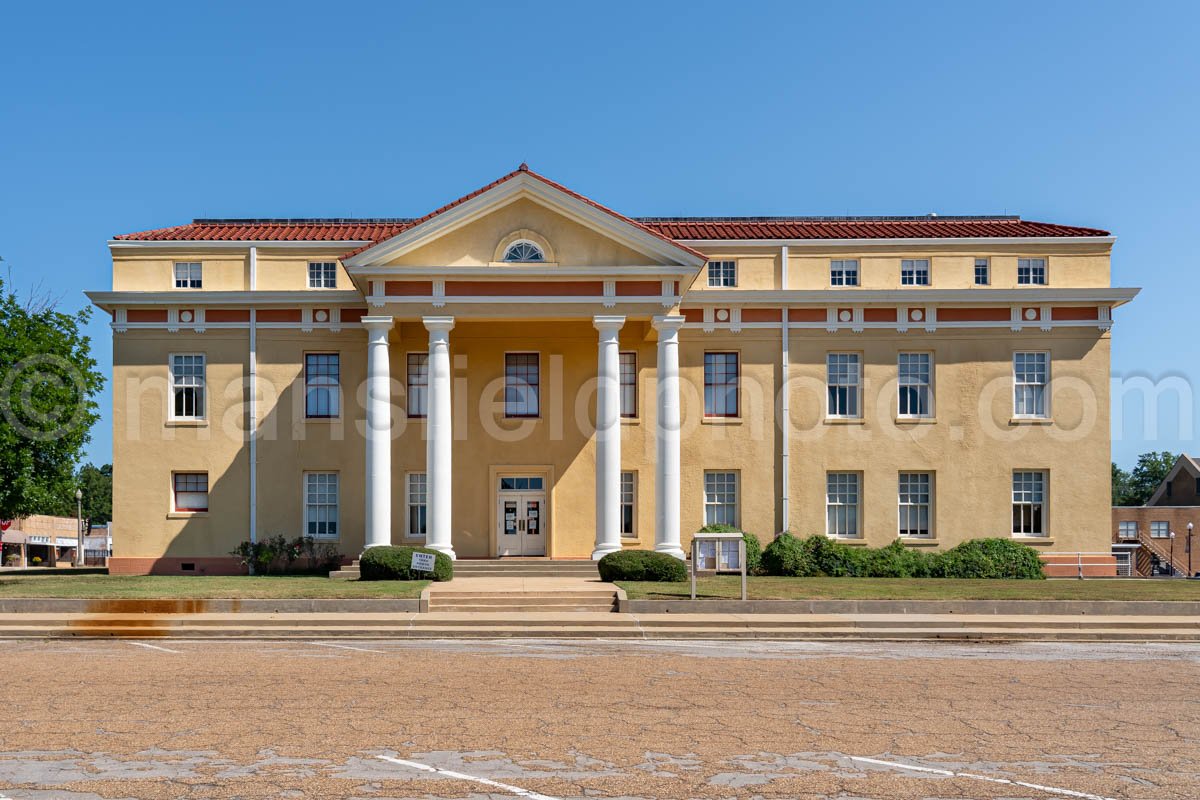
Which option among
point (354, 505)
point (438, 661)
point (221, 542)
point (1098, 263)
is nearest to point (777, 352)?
point (1098, 263)

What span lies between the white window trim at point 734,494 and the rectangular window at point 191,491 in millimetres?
15846

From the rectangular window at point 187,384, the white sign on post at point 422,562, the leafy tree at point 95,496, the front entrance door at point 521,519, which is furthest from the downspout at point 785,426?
the leafy tree at point 95,496

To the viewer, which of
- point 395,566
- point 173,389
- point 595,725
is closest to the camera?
point 595,725

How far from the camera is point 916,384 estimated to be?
36375 mm

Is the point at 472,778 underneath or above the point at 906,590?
above

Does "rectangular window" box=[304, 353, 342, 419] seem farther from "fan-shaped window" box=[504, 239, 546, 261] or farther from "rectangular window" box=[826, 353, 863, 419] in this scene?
"rectangular window" box=[826, 353, 863, 419]

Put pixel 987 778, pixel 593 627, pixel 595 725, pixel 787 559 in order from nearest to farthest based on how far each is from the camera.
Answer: pixel 987 778
pixel 595 725
pixel 593 627
pixel 787 559

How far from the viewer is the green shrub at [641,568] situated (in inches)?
1133

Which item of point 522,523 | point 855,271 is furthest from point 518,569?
point 855,271

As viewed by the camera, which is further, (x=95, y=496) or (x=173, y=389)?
(x=95, y=496)

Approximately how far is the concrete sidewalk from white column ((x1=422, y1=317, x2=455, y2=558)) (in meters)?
8.99

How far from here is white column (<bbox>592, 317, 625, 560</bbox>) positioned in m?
32.3

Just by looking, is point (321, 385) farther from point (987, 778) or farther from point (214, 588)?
point (987, 778)

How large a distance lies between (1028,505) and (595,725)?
28.3 m
